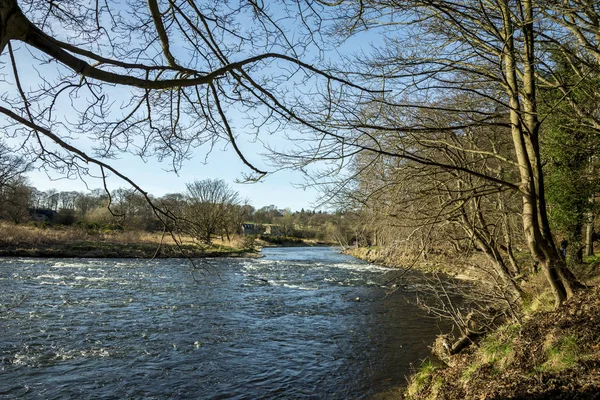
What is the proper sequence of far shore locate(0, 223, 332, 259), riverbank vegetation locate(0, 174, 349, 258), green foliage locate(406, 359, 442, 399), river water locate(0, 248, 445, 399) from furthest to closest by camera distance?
far shore locate(0, 223, 332, 259)
river water locate(0, 248, 445, 399)
green foliage locate(406, 359, 442, 399)
riverbank vegetation locate(0, 174, 349, 258)

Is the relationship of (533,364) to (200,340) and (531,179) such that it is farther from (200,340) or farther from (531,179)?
(200,340)

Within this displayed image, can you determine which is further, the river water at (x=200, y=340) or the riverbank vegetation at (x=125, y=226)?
the river water at (x=200, y=340)

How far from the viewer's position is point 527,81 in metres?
5.68

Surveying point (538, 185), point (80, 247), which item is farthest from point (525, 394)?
point (80, 247)

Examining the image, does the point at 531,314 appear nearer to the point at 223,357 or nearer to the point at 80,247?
the point at 223,357

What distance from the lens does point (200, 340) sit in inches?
401

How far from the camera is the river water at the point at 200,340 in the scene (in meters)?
7.47

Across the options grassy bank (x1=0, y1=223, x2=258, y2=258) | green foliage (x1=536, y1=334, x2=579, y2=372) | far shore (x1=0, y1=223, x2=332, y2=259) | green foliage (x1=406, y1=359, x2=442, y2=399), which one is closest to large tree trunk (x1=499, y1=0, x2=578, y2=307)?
green foliage (x1=536, y1=334, x2=579, y2=372)

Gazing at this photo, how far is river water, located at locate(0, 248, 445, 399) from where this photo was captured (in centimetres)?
747

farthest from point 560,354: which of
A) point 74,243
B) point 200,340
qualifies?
point 74,243

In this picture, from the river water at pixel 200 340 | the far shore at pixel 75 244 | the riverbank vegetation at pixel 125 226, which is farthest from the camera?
the far shore at pixel 75 244

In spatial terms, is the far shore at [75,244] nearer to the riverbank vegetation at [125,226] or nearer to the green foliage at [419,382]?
the riverbank vegetation at [125,226]

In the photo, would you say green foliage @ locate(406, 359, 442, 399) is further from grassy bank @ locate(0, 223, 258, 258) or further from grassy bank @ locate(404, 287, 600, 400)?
grassy bank @ locate(0, 223, 258, 258)

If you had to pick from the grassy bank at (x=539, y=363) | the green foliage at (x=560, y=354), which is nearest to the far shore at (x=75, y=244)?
the grassy bank at (x=539, y=363)
